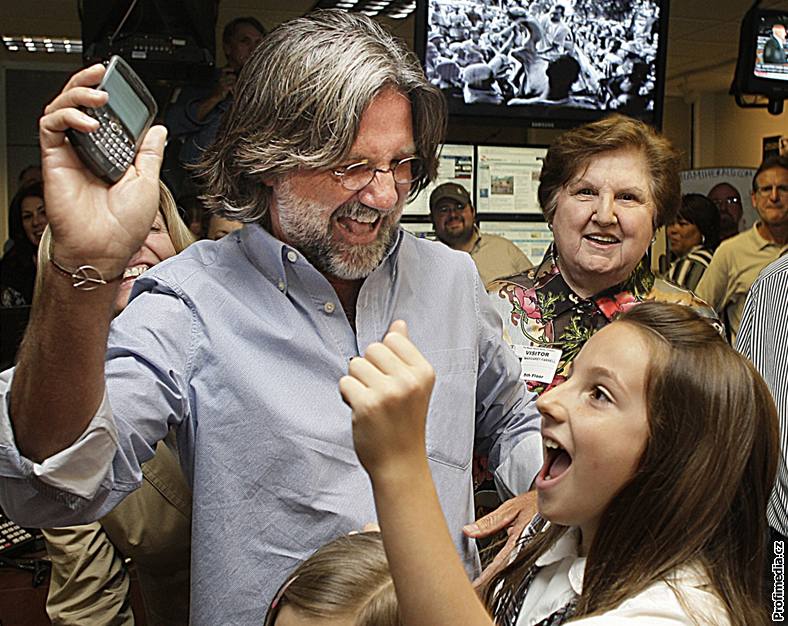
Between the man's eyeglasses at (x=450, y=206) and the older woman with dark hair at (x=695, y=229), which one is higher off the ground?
the man's eyeglasses at (x=450, y=206)

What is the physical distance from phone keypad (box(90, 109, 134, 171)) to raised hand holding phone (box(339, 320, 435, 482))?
35cm

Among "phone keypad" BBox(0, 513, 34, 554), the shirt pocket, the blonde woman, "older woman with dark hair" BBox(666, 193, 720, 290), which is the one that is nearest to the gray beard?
the shirt pocket

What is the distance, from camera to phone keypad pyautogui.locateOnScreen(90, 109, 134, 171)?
960mm

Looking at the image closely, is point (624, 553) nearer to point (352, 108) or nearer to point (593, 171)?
point (352, 108)

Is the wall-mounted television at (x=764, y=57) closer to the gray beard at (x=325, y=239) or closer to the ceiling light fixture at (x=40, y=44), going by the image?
the gray beard at (x=325, y=239)

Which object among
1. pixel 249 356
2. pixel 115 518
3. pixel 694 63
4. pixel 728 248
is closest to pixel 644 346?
pixel 249 356

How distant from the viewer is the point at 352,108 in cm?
139

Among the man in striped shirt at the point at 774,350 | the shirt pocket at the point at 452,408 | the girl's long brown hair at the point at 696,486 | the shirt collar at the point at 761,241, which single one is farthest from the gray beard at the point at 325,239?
the shirt collar at the point at 761,241

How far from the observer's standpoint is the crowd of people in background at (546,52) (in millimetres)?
3746

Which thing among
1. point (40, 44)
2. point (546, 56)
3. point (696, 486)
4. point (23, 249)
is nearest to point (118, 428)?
point (696, 486)

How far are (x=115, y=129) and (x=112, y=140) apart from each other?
0.05ft

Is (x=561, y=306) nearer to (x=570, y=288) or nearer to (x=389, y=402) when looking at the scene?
(x=570, y=288)

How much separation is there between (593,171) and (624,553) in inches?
49.6

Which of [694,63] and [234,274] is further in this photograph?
[694,63]
